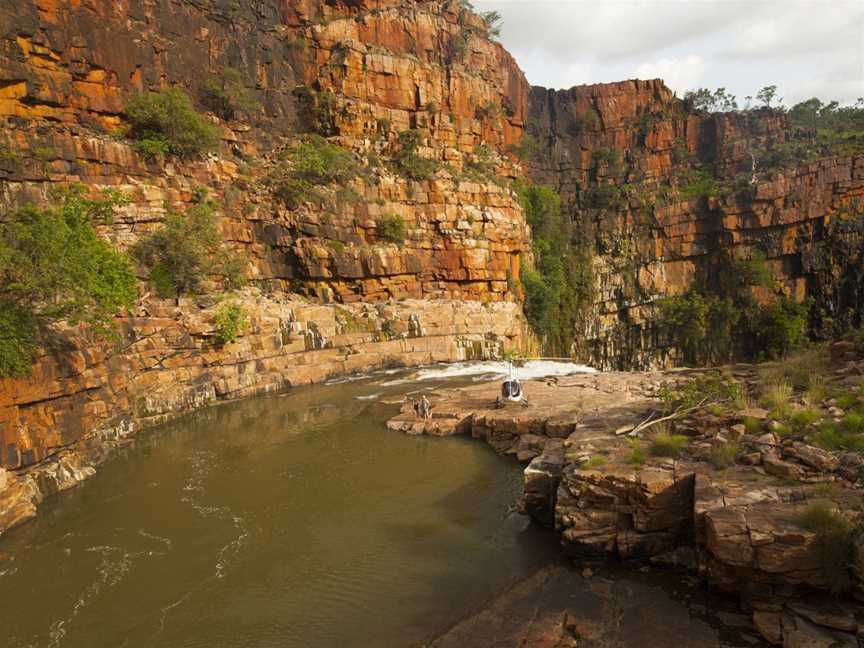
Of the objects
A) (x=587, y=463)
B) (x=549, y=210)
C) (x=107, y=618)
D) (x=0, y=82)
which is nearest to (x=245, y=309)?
(x=0, y=82)

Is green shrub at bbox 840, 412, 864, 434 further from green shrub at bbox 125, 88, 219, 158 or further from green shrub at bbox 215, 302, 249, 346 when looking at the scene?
green shrub at bbox 125, 88, 219, 158

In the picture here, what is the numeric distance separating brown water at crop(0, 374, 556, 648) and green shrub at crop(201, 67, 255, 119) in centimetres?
2805

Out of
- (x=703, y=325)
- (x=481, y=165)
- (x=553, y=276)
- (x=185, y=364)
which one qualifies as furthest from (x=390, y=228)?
(x=703, y=325)

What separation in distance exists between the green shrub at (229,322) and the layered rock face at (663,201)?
3407cm

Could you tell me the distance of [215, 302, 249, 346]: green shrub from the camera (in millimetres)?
24500

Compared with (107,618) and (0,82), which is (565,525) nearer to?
(107,618)

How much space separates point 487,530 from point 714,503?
4.68m

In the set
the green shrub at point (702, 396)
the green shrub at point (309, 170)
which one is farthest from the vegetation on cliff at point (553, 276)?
the green shrub at point (702, 396)

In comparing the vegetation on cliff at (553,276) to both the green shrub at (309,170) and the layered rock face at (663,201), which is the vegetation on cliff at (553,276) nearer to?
the layered rock face at (663,201)

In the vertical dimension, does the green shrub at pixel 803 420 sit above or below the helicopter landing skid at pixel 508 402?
above

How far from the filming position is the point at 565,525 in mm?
9844

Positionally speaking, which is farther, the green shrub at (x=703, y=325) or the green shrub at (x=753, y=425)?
the green shrub at (x=703, y=325)

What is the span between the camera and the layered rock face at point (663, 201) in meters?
44.9

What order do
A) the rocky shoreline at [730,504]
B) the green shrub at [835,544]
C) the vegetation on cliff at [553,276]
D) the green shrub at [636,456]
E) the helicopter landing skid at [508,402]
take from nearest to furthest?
the green shrub at [835,544] → the rocky shoreline at [730,504] → the green shrub at [636,456] → the helicopter landing skid at [508,402] → the vegetation on cliff at [553,276]
